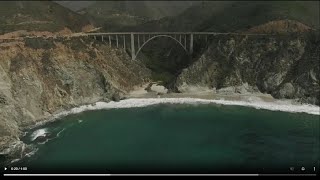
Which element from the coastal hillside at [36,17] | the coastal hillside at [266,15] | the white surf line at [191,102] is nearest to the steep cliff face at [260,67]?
the white surf line at [191,102]

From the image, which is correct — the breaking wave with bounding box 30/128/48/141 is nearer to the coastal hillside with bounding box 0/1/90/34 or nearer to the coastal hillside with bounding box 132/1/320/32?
the coastal hillside with bounding box 0/1/90/34

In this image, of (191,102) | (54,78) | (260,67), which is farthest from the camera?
(260,67)

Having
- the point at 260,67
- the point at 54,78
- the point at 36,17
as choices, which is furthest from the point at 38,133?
the point at 260,67

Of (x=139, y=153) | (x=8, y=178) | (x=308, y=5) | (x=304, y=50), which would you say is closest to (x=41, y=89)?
(x=139, y=153)

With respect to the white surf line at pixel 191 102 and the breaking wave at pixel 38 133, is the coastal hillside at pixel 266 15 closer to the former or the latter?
the white surf line at pixel 191 102

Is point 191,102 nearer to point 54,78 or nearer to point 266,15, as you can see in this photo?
point 54,78

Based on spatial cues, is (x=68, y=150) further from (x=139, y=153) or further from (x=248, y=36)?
(x=248, y=36)
